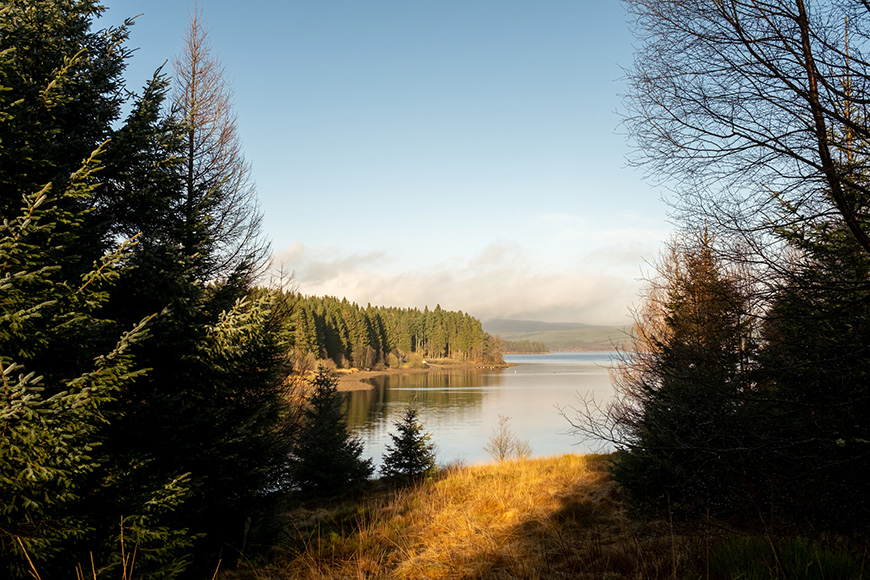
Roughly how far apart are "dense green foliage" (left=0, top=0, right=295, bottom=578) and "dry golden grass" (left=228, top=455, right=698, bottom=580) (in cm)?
107

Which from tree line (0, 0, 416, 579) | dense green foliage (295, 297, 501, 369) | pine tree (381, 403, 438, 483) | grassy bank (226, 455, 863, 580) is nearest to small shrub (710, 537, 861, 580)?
grassy bank (226, 455, 863, 580)

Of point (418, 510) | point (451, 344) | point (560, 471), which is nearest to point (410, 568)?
point (418, 510)

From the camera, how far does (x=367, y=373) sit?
81.0m

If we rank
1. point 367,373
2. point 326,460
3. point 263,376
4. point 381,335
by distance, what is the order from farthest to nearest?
point 381,335
point 367,373
point 326,460
point 263,376

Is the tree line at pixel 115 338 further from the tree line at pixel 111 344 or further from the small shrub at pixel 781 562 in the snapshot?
the small shrub at pixel 781 562

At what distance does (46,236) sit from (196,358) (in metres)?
2.50

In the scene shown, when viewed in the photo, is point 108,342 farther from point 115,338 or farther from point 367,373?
point 367,373

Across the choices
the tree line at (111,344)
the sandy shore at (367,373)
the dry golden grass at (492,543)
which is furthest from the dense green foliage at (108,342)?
the sandy shore at (367,373)

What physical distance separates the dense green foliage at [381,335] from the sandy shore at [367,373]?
3.26 meters

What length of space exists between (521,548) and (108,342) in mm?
4941

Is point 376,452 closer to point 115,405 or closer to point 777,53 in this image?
point 115,405

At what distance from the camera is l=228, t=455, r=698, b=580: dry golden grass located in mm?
4457

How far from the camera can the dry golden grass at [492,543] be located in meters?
4.46

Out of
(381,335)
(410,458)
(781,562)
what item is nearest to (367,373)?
(381,335)
